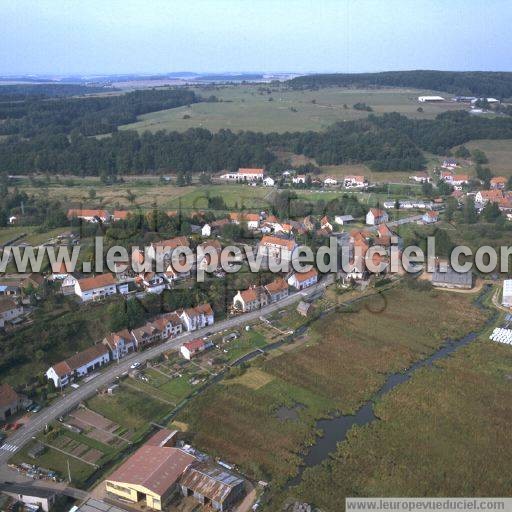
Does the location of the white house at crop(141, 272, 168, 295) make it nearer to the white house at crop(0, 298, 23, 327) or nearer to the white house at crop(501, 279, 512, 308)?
the white house at crop(0, 298, 23, 327)

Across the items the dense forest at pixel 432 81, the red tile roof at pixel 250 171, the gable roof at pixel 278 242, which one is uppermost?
the dense forest at pixel 432 81

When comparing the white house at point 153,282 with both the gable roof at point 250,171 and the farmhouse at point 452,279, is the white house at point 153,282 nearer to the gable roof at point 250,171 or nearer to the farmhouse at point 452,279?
the farmhouse at point 452,279

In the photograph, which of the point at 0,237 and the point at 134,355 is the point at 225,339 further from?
the point at 0,237

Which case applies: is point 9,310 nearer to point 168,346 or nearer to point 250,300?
point 168,346

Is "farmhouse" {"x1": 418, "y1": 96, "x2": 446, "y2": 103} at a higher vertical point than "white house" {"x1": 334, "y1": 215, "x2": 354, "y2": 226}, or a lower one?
higher

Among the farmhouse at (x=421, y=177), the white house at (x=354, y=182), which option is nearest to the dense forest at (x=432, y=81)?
the farmhouse at (x=421, y=177)

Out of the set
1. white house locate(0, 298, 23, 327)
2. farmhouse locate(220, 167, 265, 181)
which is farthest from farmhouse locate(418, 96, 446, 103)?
white house locate(0, 298, 23, 327)
